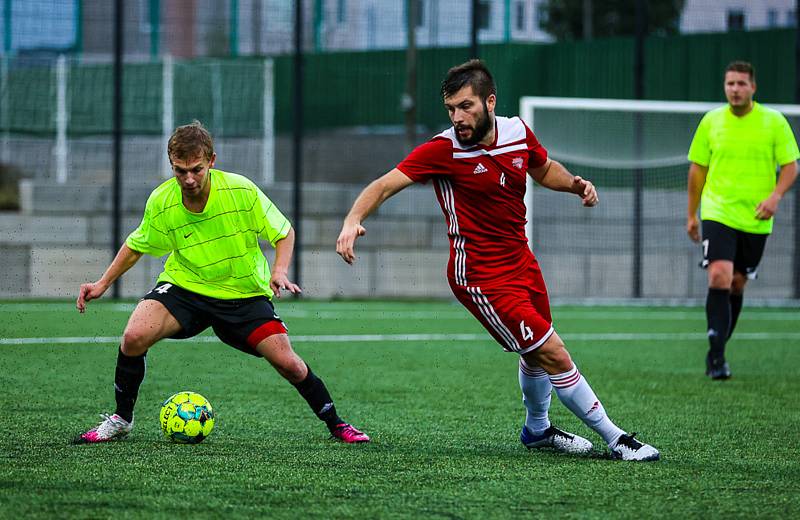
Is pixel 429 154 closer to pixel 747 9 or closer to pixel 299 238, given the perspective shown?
pixel 299 238

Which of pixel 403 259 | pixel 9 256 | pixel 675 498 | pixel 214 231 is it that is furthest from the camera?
pixel 403 259

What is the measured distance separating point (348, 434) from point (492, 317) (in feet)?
2.87

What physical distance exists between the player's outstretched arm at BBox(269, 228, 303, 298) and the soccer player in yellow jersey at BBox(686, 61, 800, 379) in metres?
3.58

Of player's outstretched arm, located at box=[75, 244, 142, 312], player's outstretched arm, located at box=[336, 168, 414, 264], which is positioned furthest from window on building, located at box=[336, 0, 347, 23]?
player's outstretched arm, located at box=[336, 168, 414, 264]

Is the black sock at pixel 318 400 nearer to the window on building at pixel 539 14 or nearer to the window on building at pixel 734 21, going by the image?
the window on building at pixel 734 21

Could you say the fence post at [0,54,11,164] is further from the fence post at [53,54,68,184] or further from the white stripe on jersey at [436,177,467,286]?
the white stripe on jersey at [436,177,467,286]

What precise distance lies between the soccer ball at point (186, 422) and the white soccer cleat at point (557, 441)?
1.34 m

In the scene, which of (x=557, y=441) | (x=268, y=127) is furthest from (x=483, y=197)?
(x=268, y=127)

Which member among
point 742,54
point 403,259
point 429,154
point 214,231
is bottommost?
point 403,259

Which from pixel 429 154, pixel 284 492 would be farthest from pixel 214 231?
pixel 284 492

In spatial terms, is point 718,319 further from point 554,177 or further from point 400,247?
point 400,247

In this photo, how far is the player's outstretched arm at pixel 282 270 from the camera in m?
4.81

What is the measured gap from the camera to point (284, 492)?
3.96m

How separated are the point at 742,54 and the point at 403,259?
17.3 feet
